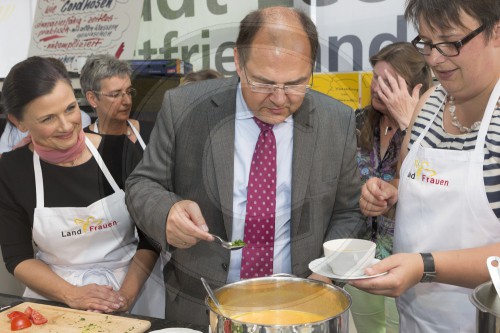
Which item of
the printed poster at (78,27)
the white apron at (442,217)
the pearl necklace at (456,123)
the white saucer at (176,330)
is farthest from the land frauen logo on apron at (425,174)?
the printed poster at (78,27)

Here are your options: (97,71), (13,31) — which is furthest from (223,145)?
(13,31)

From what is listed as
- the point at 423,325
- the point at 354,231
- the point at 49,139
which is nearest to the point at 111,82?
the point at 49,139

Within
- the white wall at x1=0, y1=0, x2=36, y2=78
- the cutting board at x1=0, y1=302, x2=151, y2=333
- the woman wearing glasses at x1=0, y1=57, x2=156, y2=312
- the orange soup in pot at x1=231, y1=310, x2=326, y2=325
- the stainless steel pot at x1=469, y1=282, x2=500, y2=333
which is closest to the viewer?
the stainless steel pot at x1=469, y1=282, x2=500, y2=333

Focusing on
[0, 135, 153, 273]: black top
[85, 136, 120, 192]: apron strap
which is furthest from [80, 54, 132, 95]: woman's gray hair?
[0, 135, 153, 273]: black top

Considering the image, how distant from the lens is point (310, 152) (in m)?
1.20

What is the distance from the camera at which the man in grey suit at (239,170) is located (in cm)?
113

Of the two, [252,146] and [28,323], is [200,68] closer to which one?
[252,146]

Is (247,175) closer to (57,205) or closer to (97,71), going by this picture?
(57,205)

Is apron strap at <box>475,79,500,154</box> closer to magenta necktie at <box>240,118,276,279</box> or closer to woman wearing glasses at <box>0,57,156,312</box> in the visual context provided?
magenta necktie at <box>240,118,276,279</box>

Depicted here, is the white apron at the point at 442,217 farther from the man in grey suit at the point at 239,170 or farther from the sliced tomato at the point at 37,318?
the sliced tomato at the point at 37,318

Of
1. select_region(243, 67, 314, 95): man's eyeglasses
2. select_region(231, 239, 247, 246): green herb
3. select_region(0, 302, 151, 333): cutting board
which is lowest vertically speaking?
select_region(0, 302, 151, 333): cutting board

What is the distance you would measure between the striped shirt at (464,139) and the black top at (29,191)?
0.79m

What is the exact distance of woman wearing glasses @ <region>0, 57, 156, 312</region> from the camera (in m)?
1.54

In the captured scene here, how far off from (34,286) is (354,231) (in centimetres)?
92
